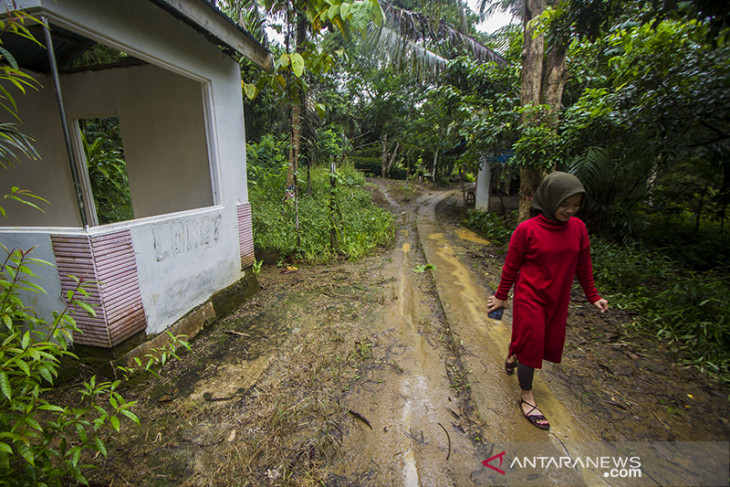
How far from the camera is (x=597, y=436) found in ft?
6.41

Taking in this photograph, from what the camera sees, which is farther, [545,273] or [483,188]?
[483,188]

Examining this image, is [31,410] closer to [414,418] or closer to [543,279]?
[414,418]

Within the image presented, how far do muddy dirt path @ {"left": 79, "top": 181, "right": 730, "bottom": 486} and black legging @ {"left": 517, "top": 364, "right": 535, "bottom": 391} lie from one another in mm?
208

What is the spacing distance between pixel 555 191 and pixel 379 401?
74.9 inches

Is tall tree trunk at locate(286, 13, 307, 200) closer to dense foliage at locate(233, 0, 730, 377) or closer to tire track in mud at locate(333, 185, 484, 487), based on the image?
dense foliage at locate(233, 0, 730, 377)

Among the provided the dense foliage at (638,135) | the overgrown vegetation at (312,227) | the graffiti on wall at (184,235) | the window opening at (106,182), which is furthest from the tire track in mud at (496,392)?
the window opening at (106,182)

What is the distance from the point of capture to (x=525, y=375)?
2.10 m

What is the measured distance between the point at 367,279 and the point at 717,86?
445cm

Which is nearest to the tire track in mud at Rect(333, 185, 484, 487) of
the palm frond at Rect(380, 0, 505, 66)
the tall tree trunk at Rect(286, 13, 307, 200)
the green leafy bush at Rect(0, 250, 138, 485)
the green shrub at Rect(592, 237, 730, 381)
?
the green leafy bush at Rect(0, 250, 138, 485)

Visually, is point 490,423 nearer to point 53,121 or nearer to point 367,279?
point 367,279

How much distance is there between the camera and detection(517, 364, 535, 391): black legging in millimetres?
2086

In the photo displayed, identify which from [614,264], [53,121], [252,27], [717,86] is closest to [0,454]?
[53,121]

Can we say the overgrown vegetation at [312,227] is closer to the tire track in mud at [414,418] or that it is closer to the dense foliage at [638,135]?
the dense foliage at [638,135]

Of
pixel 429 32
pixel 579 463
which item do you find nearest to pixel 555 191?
pixel 579 463
